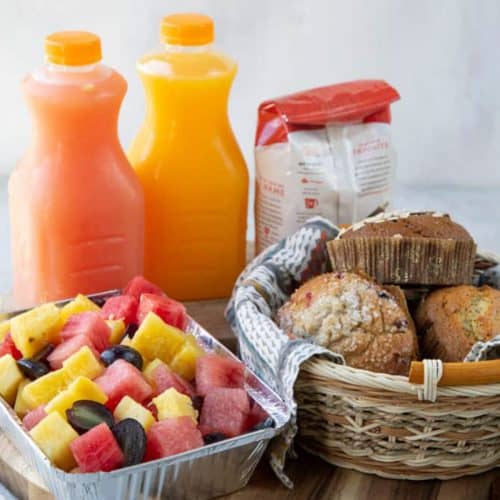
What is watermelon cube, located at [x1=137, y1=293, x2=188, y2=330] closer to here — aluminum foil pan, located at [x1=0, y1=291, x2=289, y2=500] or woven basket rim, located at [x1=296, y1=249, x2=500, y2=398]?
aluminum foil pan, located at [x1=0, y1=291, x2=289, y2=500]

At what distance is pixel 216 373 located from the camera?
140 centimetres

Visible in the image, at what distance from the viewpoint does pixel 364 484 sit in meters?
1.40

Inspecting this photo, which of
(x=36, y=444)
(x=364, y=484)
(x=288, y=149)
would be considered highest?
(x=288, y=149)

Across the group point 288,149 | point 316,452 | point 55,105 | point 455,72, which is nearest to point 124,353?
point 316,452

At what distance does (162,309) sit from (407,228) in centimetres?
33

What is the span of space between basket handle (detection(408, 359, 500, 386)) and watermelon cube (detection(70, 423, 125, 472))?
1.03 ft

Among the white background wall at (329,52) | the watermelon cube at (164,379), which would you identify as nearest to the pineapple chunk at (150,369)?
the watermelon cube at (164,379)

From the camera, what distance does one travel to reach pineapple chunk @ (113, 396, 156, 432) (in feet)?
4.25

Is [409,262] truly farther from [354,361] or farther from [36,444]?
[36,444]

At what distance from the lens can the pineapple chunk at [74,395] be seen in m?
1.30

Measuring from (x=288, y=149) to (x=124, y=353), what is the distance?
1.59 feet

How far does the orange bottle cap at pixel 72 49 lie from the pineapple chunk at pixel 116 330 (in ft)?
1.11

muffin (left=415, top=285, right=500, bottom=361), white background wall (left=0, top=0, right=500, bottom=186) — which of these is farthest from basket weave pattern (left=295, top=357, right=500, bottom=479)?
white background wall (left=0, top=0, right=500, bottom=186)

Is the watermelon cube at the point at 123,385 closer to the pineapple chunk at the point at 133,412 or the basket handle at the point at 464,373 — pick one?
the pineapple chunk at the point at 133,412
